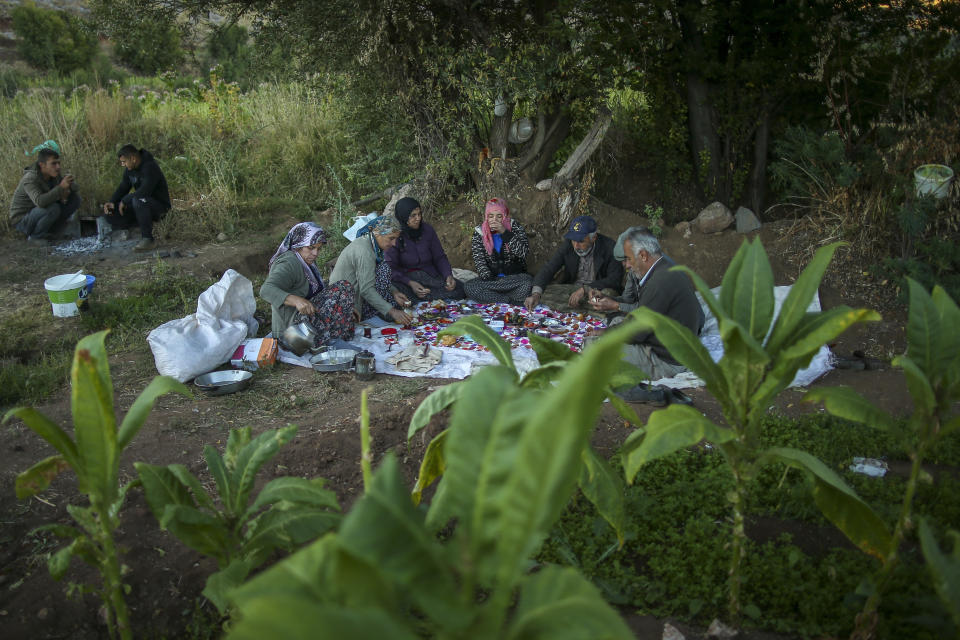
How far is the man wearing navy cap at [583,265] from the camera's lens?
21.9ft

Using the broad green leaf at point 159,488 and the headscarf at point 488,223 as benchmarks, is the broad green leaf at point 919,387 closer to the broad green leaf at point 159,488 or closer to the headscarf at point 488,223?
the broad green leaf at point 159,488

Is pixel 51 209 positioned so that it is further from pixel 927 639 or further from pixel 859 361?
pixel 927 639

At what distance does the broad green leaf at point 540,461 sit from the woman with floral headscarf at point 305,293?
15.4 feet

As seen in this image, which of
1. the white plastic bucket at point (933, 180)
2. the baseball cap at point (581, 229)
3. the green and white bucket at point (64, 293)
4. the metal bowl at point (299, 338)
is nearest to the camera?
the metal bowl at point (299, 338)

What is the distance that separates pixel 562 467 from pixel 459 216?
7.55 m

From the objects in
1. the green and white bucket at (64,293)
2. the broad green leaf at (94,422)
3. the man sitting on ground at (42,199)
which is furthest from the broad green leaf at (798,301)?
the man sitting on ground at (42,199)

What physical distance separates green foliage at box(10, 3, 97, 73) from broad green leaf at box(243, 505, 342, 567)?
19.9 meters

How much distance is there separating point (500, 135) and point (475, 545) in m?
7.78

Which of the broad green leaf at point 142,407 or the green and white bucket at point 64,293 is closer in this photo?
the broad green leaf at point 142,407

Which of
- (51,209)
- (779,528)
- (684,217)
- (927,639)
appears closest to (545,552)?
(779,528)

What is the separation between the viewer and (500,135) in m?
8.52

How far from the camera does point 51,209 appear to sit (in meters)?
7.95

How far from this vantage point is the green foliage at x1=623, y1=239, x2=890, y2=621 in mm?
2227

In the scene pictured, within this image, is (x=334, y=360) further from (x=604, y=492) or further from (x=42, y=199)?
(x=42, y=199)
